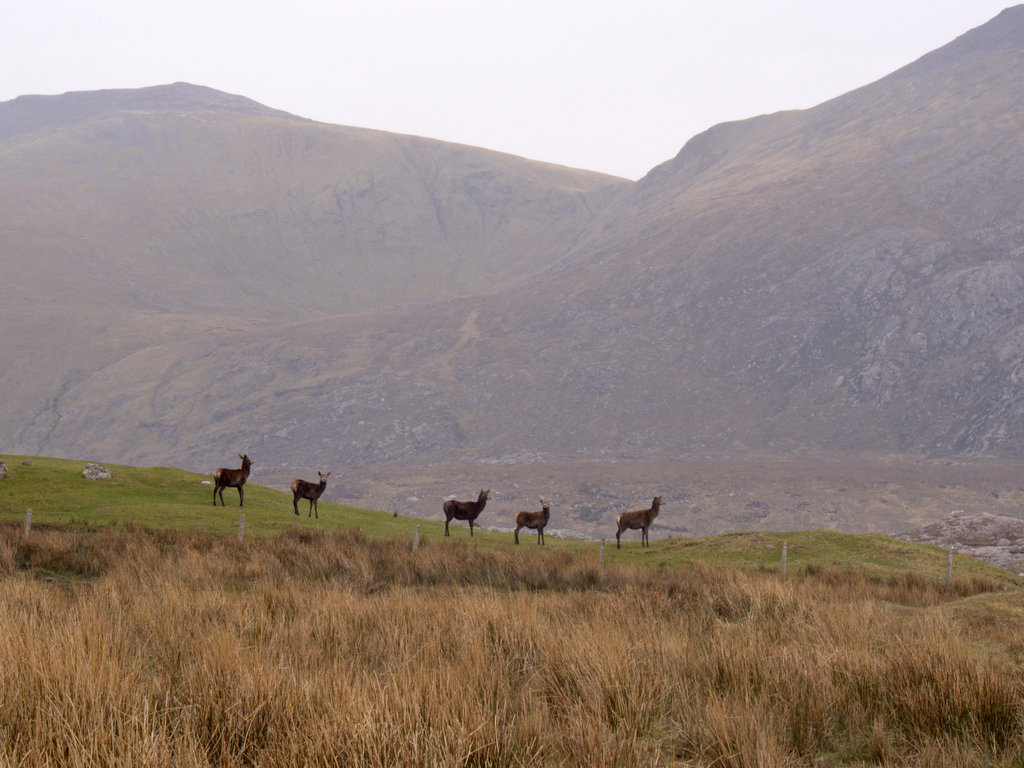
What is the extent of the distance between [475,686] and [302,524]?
25.7m

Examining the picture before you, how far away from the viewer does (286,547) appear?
21516mm

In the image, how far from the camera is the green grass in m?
27.1

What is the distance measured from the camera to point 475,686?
6453 mm

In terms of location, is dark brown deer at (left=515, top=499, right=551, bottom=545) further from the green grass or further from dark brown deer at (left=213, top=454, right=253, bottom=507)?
dark brown deer at (left=213, top=454, right=253, bottom=507)

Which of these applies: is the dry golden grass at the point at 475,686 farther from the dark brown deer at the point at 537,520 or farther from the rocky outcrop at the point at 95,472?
the rocky outcrop at the point at 95,472

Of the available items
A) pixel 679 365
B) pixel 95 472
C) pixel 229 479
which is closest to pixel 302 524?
pixel 229 479

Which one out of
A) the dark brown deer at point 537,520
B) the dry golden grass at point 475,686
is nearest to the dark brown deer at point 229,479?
the dark brown deer at point 537,520

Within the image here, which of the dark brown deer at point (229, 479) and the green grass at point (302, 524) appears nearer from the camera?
the green grass at point (302, 524)

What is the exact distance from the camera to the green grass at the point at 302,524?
2712 cm

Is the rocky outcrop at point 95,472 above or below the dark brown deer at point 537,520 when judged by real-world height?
above

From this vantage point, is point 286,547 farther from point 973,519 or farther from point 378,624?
point 973,519

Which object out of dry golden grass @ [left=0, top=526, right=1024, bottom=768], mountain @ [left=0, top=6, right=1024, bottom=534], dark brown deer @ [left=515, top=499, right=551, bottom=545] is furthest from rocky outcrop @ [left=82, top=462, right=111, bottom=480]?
mountain @ [left=0, top=6, right=1024, bottom=534]

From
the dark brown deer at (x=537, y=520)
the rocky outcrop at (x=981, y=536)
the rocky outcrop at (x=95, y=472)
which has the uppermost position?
the rocky outcrop at (x=95, y=472)

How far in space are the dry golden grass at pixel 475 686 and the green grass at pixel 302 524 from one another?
1597 centimetres
